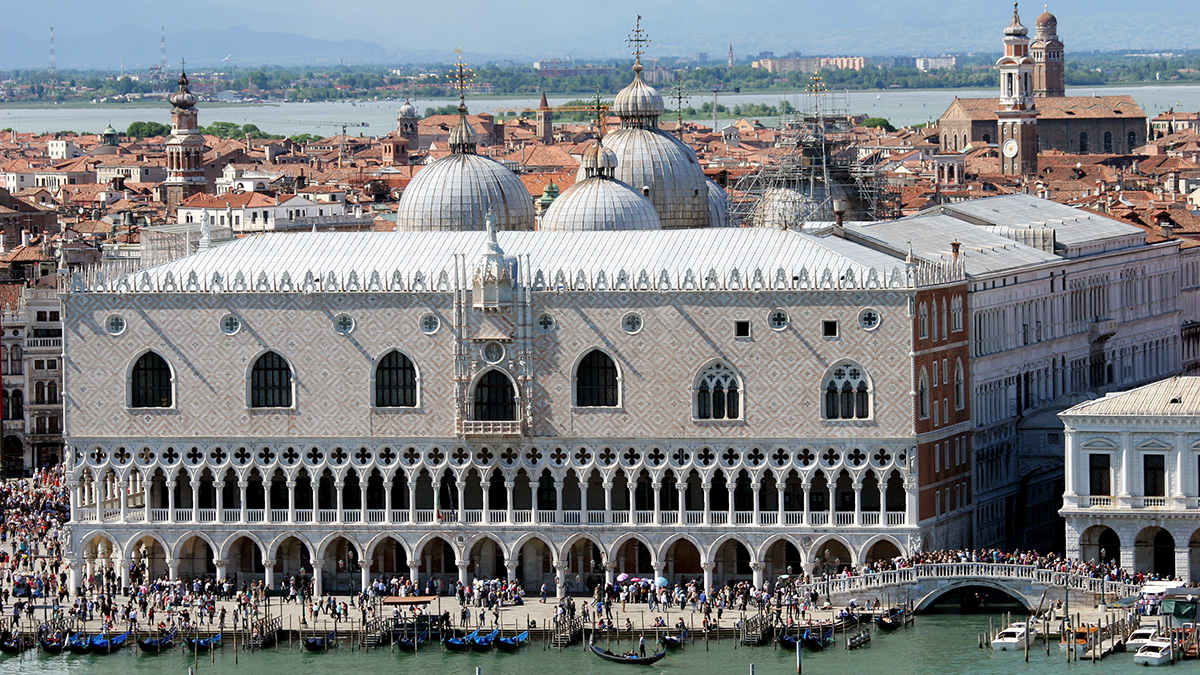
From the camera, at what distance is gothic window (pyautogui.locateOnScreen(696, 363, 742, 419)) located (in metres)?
80.5

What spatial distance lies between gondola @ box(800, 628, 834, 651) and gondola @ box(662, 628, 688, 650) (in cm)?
287

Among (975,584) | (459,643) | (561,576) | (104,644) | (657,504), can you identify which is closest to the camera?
Result: (459,643)

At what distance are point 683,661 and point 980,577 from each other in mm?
8274

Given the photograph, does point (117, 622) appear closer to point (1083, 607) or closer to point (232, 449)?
point (232, 449)

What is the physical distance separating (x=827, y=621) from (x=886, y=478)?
4720mm

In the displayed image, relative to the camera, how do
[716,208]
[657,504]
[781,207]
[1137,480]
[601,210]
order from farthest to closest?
[781,207] < [716,208] < [601,210] < [657,504] < [1137,480]

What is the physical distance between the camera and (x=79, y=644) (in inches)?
3056

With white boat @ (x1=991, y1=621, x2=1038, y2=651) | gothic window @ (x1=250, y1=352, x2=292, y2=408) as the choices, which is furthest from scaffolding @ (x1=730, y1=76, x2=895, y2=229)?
white boat @ (x1=991, y1=621, x2=1038, y2=651)

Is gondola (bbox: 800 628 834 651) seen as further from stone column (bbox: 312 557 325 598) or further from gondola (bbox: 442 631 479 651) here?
stone column (bbox: 312 557 325 598)

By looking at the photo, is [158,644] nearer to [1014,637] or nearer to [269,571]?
[269,571]

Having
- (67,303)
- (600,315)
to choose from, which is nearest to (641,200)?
(600,315)

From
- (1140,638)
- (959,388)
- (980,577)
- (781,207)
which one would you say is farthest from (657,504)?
(781,207)

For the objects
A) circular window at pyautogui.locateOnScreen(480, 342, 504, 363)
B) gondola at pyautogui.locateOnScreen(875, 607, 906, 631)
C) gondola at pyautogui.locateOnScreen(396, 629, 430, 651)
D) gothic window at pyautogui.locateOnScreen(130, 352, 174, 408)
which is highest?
circular window at pyautogui.locateOnScreen(480, 342, 504, 363)

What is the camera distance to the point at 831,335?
7981 cm
